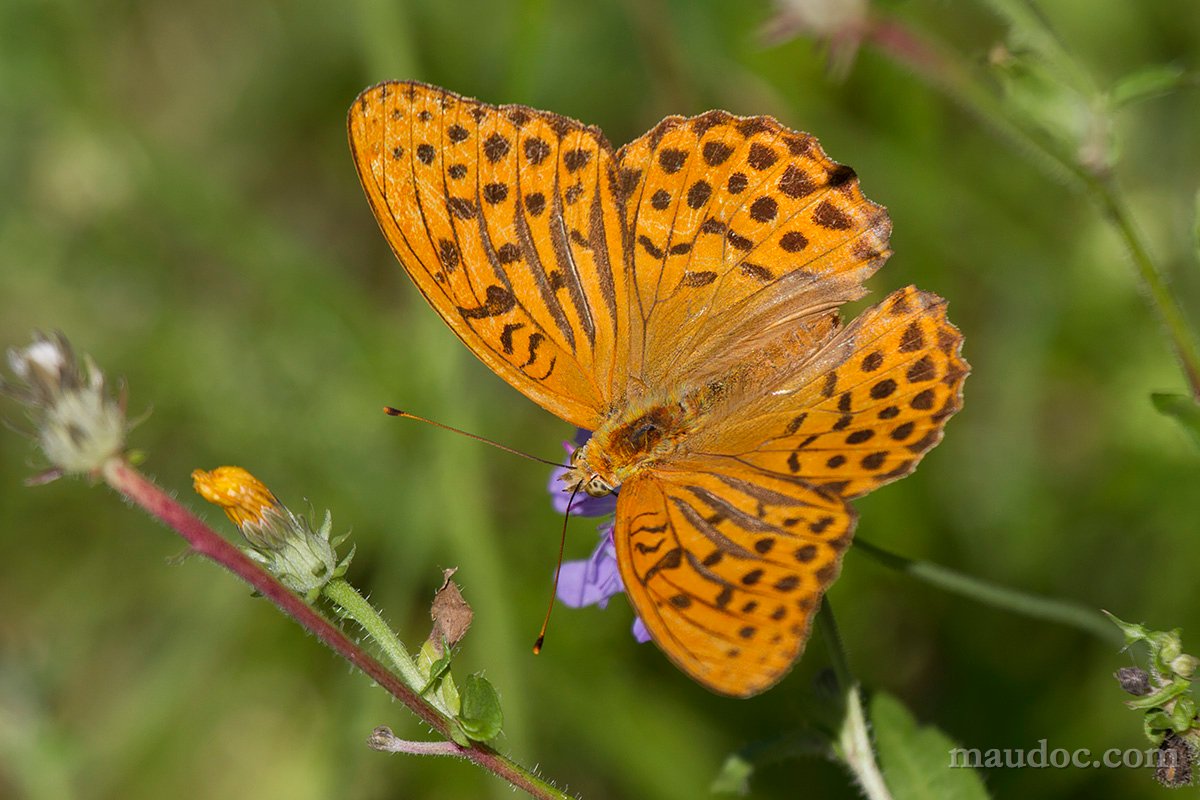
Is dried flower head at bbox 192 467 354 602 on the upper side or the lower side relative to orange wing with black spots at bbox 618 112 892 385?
lower

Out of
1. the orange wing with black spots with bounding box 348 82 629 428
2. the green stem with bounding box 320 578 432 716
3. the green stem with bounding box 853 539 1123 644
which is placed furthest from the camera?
the orange wing with black spots with bounding box 348 82 629 428

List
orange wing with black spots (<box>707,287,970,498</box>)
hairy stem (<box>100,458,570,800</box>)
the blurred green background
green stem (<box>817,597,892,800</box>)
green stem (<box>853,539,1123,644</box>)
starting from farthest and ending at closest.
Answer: the blurred green background
green stem (<box>853,539,1123,644</box>)
green stem (<box>817,597,892,800</box>)
orange wing with black spots (<box>707,287,970,498</box>)
hairy stem (<box>100,458,570,800</box>)

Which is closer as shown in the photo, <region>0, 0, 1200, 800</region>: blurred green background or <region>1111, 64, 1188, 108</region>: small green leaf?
<region>1111, 64, 1188, 108</region>: small green leaf

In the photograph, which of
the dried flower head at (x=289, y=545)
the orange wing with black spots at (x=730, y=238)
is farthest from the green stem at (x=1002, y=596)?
the dried flower head at (x=289, y=545)

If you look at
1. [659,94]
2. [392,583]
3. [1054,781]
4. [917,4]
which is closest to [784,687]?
[1054,781]

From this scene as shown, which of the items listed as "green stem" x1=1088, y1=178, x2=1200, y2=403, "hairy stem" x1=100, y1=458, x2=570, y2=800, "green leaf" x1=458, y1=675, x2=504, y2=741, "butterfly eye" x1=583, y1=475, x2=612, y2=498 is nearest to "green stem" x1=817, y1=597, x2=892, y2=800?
"butterfly eye" x1=583, y1=475, x2=612, y2=498

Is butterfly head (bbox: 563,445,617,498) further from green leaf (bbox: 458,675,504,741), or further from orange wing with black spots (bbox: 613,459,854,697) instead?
green leaf (bbox: 458,675,504,741)

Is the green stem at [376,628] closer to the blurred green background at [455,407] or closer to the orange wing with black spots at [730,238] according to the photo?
the orange wing with black spots at [730,238]

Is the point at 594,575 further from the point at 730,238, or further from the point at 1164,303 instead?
the point at 1164,303
